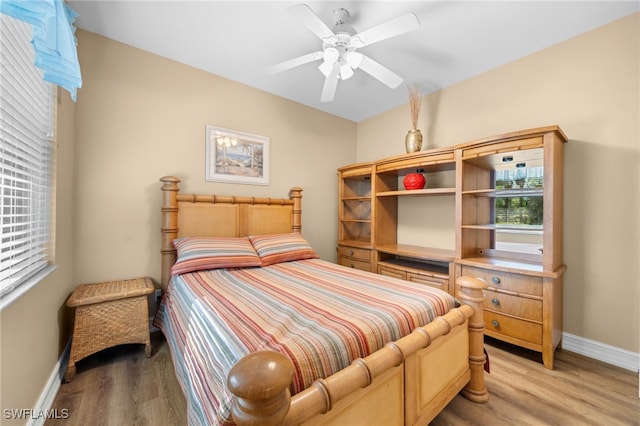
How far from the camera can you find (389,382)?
111cm

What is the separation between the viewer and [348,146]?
13.0 feet

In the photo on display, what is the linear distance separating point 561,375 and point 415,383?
1.44 m

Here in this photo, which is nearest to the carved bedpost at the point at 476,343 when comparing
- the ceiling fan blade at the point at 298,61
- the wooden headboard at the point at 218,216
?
the ceiling fan blade at the point at 298,61

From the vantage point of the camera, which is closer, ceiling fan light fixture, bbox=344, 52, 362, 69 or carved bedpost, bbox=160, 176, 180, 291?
ceiling fan light fixture, bbox=344, 52, 362, 69

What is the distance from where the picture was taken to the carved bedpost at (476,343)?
5.11ft

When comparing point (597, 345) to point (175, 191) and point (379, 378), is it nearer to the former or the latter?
point (379, 378)

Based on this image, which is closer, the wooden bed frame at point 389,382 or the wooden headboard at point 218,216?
the wooden bed frame at point 389,382

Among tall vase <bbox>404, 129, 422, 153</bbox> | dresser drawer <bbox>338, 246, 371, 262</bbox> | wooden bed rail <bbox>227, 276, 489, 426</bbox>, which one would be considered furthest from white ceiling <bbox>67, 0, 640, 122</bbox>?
wooden bed rail <bbox>227, 276, 489, 426</bbox>

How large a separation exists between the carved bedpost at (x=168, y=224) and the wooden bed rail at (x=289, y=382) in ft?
6.61

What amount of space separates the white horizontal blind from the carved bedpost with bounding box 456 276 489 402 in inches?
92.6

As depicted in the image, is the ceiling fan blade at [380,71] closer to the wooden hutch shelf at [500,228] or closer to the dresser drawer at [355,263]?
the wooden hutch shelf at [500,228]

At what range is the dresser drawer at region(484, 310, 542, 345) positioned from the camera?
1.93 m

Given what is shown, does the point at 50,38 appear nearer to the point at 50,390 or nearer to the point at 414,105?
the point at 50,390

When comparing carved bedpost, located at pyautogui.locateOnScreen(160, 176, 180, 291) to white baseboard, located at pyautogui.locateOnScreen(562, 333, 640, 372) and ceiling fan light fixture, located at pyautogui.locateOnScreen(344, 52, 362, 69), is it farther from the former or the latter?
white baseboard, located at pyautogui.locateOnScreen(562, 333, 640, 372)
